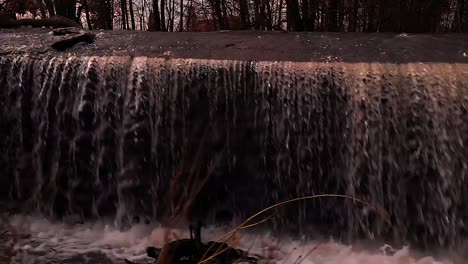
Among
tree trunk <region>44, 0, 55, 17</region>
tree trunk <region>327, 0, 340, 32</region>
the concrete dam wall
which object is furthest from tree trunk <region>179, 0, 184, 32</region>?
the concrete dam wall

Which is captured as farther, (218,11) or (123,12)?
(123,12)

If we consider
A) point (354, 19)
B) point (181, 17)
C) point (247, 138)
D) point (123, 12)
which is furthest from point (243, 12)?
point (247, 138)

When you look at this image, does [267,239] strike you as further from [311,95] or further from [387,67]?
[387,67]

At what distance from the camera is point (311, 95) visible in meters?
5.47

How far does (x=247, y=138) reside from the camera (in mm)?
5480

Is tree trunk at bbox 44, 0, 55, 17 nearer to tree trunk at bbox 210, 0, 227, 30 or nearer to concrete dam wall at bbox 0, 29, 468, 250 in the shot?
tree trunk at bbox 210, 0, 227, 30

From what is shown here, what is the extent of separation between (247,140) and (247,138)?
0.06 feet

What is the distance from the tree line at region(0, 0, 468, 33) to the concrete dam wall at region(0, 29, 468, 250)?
23.2 ft

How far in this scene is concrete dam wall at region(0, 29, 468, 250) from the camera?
527 centimetres

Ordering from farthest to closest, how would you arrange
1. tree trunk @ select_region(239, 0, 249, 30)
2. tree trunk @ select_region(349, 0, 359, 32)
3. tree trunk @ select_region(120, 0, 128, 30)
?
1. tree trunk @ select_region(120, 0, 128, 30)
2. tree trunk @ select_region(239, 0, 249, 30)
3. tree trunk @ select_region(349, 0, 359, 32)

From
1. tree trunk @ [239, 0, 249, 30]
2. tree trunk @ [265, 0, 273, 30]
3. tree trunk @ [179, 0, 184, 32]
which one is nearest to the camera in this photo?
tree trunk @ [265, 0, 273, 30]

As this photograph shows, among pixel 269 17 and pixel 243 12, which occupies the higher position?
pixel 243 12

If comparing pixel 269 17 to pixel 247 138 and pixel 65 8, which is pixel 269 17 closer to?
pixel 65 8

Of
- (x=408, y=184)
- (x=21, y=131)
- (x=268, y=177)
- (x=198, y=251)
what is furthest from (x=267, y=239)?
(x=21, y=131)
